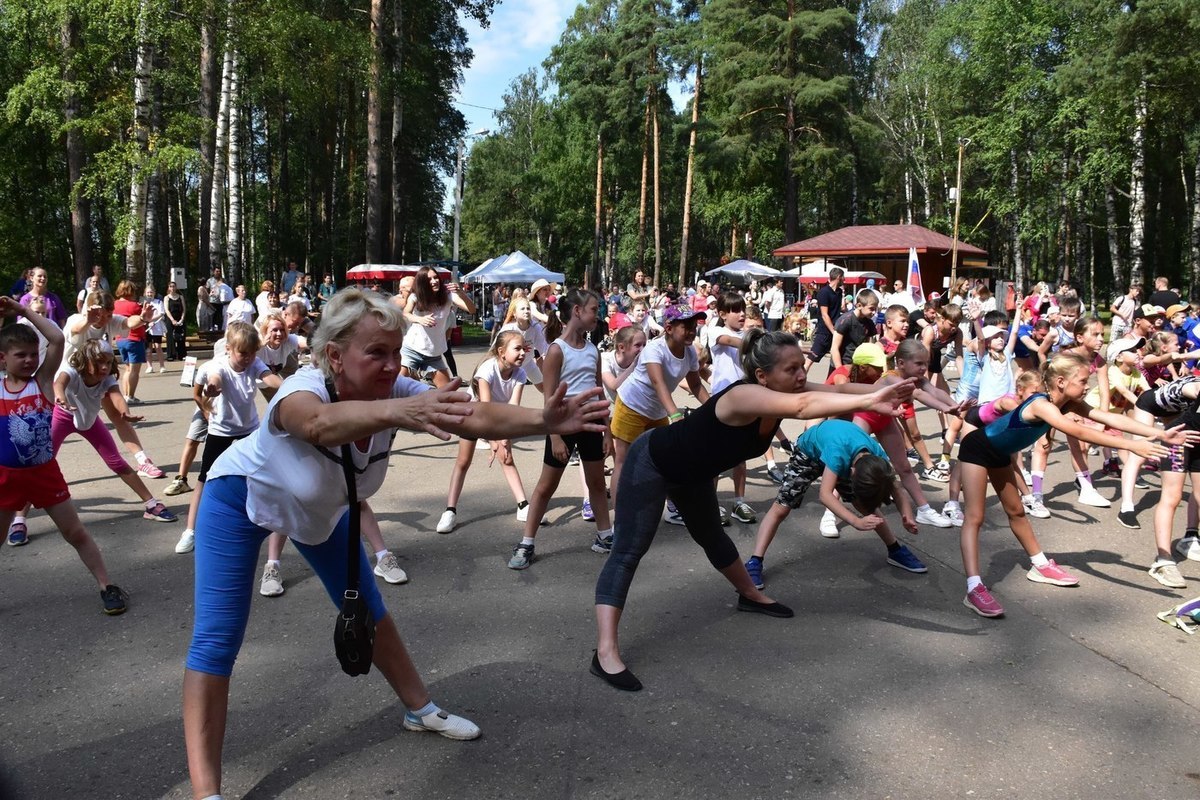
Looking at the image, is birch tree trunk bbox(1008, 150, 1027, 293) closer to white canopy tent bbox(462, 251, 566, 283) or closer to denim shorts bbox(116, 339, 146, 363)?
white canopy tent bbox(462, 251, 566, 283)

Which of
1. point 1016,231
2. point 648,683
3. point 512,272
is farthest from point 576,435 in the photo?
point 1016,231

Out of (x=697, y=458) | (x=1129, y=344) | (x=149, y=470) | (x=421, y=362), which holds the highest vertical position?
(x=1129, y=344)

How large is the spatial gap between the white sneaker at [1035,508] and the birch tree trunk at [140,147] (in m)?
16.0

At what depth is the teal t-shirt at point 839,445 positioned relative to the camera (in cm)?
501

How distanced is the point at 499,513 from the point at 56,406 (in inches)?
127

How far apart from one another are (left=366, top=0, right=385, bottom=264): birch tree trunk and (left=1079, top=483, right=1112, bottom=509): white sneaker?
61.0 feet

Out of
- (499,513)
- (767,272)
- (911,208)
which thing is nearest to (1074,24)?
(767,272)

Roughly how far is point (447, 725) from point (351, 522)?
1.05 metres

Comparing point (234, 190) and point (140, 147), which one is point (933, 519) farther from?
point (234, 190)

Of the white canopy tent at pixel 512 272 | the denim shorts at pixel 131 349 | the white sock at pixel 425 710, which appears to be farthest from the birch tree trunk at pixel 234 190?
the white sock at pixel 425 710

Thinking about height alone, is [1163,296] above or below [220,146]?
below

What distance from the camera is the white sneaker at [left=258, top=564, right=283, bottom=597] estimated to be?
506 cm

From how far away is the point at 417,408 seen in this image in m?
2.27

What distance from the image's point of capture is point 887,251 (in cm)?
3431
